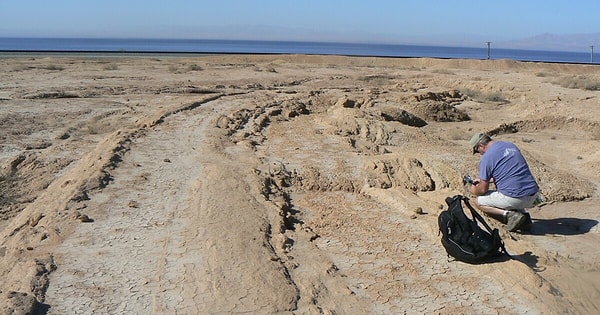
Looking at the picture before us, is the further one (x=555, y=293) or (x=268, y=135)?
(x=268, y=135)

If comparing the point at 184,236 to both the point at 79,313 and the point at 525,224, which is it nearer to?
the point at 79,313

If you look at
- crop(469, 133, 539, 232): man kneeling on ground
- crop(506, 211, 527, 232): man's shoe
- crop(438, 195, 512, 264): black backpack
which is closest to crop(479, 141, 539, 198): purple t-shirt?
crop(469, 133, 539, 232): man kneeling on ground

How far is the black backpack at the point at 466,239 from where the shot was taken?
5.73 m

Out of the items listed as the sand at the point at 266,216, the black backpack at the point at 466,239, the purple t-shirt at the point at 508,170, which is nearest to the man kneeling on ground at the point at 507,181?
A: the purple t-shirt at the point at 508,170

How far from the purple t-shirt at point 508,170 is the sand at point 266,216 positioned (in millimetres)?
520

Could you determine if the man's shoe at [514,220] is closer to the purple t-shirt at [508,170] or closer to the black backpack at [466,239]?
the purple t-shirt at [508,170]

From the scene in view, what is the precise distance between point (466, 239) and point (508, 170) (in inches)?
53.9

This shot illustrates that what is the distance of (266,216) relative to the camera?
6766mm

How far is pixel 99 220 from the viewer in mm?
6496

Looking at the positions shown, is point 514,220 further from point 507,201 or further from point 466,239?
point 466,239

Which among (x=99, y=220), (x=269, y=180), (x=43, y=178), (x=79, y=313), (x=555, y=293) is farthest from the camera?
(x=43, y=178)

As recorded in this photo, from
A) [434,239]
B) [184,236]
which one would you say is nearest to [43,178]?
[184,236]

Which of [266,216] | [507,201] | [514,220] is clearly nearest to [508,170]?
[507,201]

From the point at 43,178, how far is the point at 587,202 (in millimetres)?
7615
